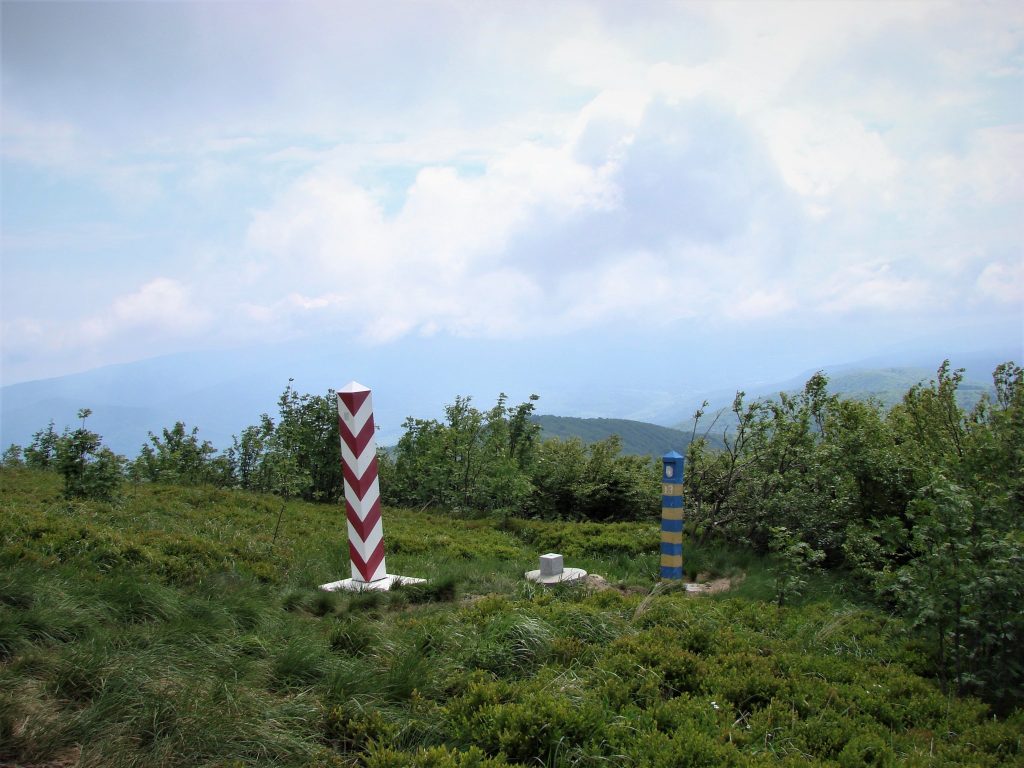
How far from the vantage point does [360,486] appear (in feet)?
22.7

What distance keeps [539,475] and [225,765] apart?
39.9 feet

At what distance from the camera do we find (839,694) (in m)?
4.03

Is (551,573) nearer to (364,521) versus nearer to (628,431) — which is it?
(364,521)

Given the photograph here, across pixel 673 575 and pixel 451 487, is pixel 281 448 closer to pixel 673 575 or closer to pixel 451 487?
pixel 451 487

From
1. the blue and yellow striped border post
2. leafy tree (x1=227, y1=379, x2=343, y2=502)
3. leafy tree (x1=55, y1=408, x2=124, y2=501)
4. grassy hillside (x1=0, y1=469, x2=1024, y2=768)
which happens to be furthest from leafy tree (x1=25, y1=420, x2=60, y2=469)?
the blue and yellow striped border post

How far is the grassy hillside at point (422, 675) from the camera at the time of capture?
307 centimetres

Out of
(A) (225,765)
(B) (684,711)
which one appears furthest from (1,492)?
(B) (684,711)

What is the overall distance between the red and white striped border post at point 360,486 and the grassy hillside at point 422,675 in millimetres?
669

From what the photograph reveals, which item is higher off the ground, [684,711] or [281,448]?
[281,448]

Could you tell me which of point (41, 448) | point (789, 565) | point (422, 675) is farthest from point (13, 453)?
point (789, 565)

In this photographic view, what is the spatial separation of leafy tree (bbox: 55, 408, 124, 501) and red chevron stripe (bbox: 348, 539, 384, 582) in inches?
184

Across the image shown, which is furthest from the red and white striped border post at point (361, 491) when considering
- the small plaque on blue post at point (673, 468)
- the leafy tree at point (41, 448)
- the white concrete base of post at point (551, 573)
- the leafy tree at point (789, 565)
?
the leafy tree at point (41, 448)

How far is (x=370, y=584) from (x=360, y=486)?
1.01m

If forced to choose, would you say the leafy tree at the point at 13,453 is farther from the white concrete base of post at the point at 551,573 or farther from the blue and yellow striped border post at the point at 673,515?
the blue and yellow striped border post at the point at 673,515
